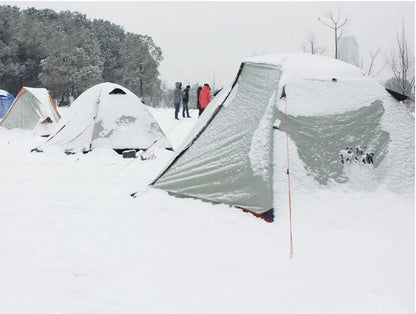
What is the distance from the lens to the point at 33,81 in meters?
35.1

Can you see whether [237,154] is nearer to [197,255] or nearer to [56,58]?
[197,255]

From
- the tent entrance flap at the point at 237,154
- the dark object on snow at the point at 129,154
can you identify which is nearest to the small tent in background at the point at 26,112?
the dark object on snow at the point at 129,154

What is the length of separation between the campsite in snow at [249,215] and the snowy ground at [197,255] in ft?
0.05

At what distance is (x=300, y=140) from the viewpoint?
4.22 m

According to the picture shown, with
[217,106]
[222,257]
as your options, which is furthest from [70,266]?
[217,106]

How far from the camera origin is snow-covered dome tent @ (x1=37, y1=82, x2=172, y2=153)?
784 centimetres

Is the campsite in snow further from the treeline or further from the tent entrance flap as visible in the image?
the treeline

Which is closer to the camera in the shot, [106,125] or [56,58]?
[106,125]

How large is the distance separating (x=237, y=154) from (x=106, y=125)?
459cm

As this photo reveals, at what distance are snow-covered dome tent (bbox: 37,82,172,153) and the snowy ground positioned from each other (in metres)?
2.98

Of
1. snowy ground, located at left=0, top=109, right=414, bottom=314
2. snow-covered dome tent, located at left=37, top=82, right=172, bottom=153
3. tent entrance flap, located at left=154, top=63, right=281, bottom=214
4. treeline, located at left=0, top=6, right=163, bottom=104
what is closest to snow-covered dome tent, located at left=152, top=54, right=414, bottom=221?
tent entrance flap, located at left=154, top=63, right=281, bottom=214

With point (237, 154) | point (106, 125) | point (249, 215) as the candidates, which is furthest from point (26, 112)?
point (249, 215)

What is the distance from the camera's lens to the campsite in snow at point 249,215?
2.46m

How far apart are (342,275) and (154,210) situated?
2329 mm
